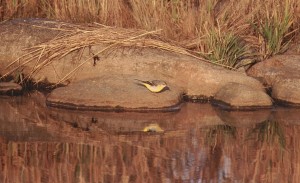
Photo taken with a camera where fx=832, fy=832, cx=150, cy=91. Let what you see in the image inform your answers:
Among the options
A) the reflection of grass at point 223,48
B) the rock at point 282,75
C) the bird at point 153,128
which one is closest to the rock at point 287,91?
the rock at point 282,75

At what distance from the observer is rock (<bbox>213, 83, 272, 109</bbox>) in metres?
10.4

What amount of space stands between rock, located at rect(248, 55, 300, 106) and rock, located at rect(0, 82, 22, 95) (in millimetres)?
3251

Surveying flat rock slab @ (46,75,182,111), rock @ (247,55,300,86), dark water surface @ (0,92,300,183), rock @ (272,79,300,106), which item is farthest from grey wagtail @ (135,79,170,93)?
rock @ (247,55,300,86)

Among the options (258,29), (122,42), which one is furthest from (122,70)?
(258,29)

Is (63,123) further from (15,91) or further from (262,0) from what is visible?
(262,0)

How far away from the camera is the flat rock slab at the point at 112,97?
33.1ft

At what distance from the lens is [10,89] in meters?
11.1

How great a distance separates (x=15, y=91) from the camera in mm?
11172

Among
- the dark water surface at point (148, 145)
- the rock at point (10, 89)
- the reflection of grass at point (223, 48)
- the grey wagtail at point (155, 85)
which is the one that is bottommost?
the dark water surface at point (148, 145)

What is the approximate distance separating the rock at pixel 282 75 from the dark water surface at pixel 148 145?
0.34 metres

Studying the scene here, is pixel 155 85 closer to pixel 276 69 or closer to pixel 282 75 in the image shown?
pixel 282 75

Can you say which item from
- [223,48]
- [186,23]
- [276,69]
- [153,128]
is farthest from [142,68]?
[153,128]

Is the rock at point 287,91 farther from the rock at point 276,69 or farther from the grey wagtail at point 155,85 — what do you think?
the grey wagtail at point 155,85

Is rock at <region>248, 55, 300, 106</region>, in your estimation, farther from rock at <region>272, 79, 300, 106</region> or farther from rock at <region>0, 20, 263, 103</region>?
rock at <region>0, 20, 263, 103</region>
